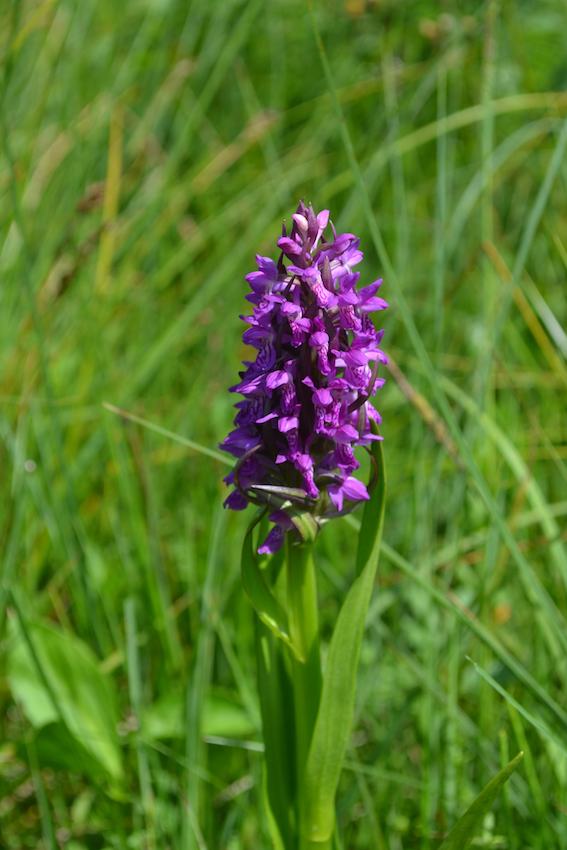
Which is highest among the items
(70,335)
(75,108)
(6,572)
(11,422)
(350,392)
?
(75,108)

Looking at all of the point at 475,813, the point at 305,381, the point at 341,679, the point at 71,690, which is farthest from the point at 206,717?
the point at 305,381

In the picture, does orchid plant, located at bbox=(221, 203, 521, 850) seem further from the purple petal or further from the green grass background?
the green grass background

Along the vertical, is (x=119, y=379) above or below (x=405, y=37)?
below

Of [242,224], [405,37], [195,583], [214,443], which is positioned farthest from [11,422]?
[405,37]

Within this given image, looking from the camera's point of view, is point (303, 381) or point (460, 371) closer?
point (303, 381)

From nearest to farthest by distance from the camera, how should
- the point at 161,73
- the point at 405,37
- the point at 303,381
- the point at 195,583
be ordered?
the point at 303,381 < the point at 195,583 < the point at 161,73 < the point at 405,37

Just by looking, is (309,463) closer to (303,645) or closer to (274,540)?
(274,540)

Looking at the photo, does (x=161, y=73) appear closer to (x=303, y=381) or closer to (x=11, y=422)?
(x=11, y=422)
